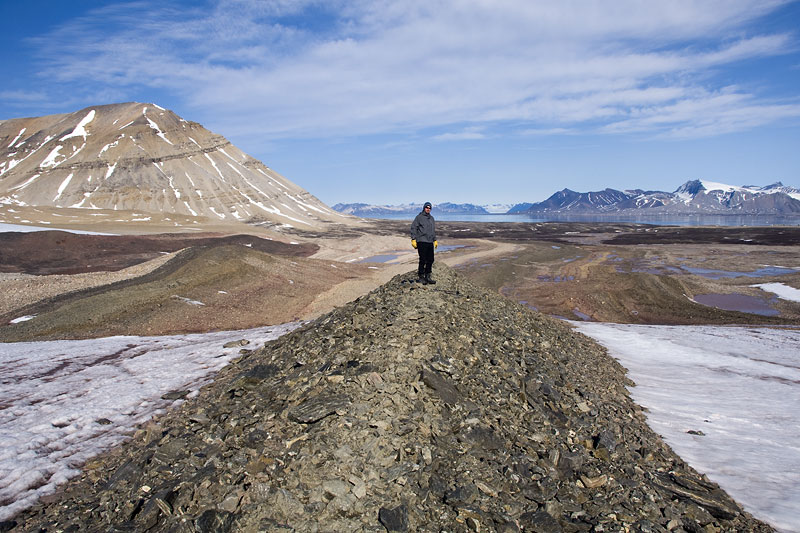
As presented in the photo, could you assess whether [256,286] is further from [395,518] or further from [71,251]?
[395,518]

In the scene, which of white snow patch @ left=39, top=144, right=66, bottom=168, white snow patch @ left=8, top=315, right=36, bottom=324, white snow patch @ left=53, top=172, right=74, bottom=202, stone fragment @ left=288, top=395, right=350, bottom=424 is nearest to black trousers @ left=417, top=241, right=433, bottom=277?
stone fragment @ left=288, top=395, right=350, bottom=424

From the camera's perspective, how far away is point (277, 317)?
26078 mm

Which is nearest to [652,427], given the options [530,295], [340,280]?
[530,295]

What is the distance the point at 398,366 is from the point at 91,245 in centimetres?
4681

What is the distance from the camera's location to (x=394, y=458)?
652 cm

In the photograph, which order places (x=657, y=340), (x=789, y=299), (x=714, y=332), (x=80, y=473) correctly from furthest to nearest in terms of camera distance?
(x=789, y=299) < (x=714, y=332) < (x=657, y=340) < (x=80, y=473)

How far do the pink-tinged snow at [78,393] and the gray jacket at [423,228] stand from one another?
→ 6665 millimetres

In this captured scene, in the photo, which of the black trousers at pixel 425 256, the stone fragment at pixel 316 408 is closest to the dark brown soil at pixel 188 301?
the black trousers at pixel 425 256

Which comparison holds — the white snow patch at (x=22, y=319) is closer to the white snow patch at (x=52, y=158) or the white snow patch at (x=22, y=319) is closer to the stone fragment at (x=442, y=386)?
the stone fragment at (x=442, y=386)

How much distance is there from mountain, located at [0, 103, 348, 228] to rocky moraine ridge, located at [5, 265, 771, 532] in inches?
4433

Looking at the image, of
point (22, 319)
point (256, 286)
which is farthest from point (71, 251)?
point (256, 286)

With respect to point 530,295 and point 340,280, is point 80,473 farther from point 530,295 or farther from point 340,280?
point 530,295

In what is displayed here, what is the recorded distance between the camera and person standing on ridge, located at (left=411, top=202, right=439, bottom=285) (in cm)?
1321

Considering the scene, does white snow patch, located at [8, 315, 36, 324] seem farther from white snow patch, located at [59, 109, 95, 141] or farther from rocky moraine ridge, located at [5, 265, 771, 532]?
white snow patch, located at [59, 109, 95, 141]
